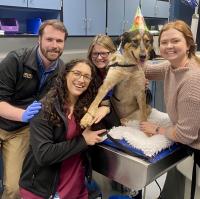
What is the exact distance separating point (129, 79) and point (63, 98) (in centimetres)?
37

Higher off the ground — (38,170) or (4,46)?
(4,46)

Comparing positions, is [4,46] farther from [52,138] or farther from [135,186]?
[135,186]

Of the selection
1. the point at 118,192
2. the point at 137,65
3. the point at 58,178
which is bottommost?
the point at 118,192

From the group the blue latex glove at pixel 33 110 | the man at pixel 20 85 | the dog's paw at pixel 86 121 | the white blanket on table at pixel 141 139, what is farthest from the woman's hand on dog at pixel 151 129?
the man at pixel 20 85

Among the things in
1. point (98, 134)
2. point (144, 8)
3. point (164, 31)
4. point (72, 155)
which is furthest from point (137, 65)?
point (144, 8)

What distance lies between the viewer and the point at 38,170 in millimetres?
1256

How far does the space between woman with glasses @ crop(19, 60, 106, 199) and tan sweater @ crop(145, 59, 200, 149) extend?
Answer: 0.33m

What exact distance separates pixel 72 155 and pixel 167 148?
15.9 inches

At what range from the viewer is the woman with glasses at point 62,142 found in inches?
47.0

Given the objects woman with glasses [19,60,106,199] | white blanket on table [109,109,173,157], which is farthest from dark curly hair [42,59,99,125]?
white blanket on table [109,109,173,157]

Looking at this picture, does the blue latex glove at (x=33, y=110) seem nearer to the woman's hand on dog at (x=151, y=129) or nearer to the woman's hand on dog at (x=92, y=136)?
the woman's hand on dog at (x=92, y=136)

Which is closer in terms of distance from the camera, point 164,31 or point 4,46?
point 164,31

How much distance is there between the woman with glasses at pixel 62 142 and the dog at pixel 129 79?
0.45ft

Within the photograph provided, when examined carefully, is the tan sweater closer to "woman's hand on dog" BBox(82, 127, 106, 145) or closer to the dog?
the dog
